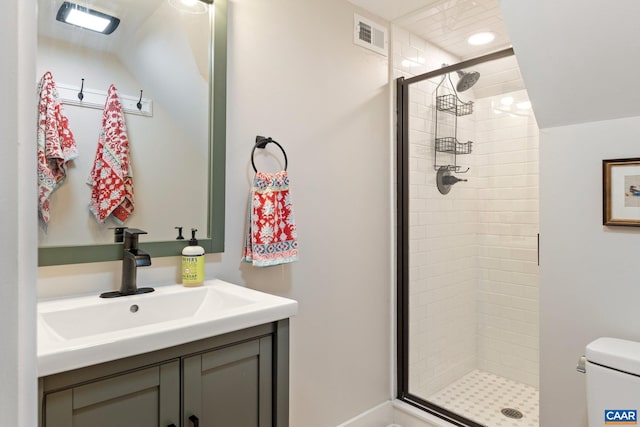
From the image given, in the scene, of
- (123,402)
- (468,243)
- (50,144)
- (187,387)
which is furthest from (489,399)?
(50,144)

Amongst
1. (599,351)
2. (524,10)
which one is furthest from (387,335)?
(524,10)

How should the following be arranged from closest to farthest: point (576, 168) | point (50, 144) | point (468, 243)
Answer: point (50, 144), point (576, 168), point (468, 243)

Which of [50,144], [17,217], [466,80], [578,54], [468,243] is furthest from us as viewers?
[468,243]

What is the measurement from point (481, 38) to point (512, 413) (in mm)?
2351

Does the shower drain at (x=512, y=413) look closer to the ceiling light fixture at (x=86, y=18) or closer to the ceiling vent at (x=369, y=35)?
the ceiling vent at (x=369, y=35)

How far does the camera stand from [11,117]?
24 cm

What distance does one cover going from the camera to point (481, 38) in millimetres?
2600

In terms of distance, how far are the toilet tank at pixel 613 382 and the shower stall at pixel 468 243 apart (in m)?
1.04

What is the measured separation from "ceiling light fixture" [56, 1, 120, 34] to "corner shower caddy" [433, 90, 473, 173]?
188 centimetres

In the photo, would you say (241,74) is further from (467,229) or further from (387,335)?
(467,229)

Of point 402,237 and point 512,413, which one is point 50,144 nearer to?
point 402,237

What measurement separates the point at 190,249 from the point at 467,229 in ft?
6.68

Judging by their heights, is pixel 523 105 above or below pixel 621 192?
above

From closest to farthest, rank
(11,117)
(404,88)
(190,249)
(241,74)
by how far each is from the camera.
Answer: (11,117) < (190,249) < (241,74) < (404,88)
